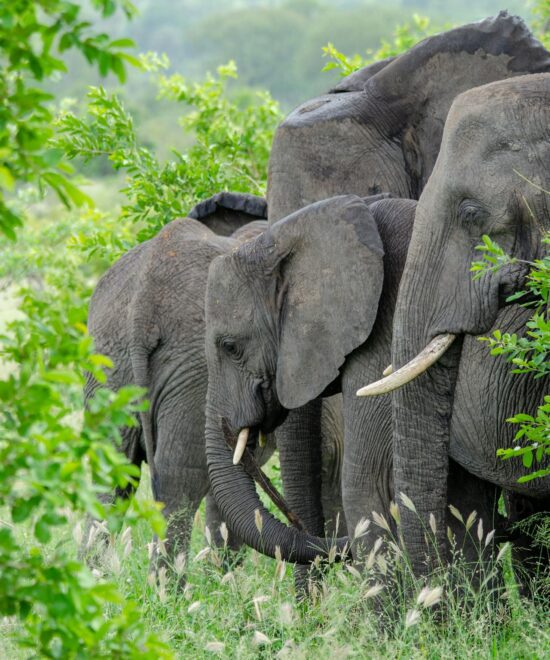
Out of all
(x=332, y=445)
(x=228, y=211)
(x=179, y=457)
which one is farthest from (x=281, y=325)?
(x=228, y=211)

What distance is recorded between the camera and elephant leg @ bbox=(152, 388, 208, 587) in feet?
18.7

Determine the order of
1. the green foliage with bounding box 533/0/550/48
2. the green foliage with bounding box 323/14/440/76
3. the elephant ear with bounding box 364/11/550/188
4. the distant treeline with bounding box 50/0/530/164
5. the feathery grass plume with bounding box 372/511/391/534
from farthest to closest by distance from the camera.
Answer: the distant treeline with bounding box 50/0/530/164 < the green foliage with bounding box 533/0/550/48 < the green foliage with bounding box 323/14/440/76 < the elephant ear with bounding box 364/11/550/188 < the feathery grass plume with bounding box 372/511/391/534

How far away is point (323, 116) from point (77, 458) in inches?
146

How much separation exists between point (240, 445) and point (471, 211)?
1442 millimetres

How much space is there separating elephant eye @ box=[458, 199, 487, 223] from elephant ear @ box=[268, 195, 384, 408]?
0.64m

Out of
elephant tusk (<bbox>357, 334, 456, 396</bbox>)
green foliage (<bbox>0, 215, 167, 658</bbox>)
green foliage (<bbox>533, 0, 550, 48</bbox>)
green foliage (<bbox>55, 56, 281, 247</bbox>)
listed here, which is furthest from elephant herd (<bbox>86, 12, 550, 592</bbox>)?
green foliage (<bbox>533, 0, 550, 48</bbox>)

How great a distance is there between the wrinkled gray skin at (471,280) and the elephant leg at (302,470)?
0.96 m

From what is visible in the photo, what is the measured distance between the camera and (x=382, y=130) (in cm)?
585

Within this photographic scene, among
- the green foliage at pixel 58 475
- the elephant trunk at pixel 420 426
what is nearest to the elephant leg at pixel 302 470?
the elephant trunk at pixel 420 426

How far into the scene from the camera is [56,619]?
Result: 243 cm

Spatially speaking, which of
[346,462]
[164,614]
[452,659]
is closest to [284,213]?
[346,462]

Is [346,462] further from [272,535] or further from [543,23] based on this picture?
[543,23]

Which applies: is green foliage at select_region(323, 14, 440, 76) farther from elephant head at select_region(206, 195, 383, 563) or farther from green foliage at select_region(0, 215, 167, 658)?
green foliage at select_region(0, 215, 167, 658)

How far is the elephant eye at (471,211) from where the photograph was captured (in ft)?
13.4
